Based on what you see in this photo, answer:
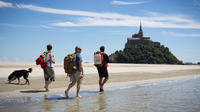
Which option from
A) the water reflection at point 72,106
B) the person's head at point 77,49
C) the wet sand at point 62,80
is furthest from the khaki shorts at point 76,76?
the wet sand at point 62,80

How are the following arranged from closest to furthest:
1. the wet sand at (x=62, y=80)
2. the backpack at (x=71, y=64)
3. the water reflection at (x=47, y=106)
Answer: the water reflection at (x=47, y=106) → the backpack at (x=71, y=64) → the wet sand at (x=62, y=80)

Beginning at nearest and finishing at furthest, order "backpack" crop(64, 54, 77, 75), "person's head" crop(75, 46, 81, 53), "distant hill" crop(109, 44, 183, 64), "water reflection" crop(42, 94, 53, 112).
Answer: "water reflection" crop(42, 94, 53, 112) → "backpack" crop(64, 54, 77, 75) → "person's head" crop(75, 46, 81, 53) → "distant hill" crop(109, 44, 183, 64)

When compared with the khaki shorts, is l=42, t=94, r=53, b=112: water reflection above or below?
below

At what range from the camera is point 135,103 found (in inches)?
333

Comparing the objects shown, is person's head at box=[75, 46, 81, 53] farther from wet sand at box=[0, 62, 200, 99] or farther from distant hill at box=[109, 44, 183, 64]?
distant hill at box=[109, 44, 183, 64]

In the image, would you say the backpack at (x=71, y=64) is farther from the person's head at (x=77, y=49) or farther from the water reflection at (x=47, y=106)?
the water reflection at (x=47, y=106)

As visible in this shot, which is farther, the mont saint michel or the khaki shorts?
the mont saint michel

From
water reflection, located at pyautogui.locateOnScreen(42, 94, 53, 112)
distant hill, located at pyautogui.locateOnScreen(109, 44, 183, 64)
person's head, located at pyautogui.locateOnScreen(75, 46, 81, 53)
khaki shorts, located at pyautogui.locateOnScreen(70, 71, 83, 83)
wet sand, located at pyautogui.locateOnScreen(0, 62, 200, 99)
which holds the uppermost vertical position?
distant hill, located at pyautogui.locateOnScreen(109, 44, 183, 64)

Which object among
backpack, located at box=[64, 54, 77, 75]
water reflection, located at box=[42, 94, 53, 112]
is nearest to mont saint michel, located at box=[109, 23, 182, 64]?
backpack, located at box=[64, 54, 77, 75]

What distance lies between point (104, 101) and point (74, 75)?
1528 mm

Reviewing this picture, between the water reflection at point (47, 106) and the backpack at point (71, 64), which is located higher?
the backpack at point (71, 64)

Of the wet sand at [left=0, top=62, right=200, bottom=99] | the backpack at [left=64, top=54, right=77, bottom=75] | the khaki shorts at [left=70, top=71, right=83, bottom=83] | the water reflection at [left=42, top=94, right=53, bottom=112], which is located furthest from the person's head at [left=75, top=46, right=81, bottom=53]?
the wet sand at [left=0, top=62, right=200, bottom=99]

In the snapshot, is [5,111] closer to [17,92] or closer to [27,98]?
[27,98]

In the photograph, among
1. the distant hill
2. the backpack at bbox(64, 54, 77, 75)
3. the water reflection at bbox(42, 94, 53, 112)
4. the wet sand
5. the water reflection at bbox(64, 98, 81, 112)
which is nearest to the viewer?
the water reflection at bbox(64, 98, 81, 112)
